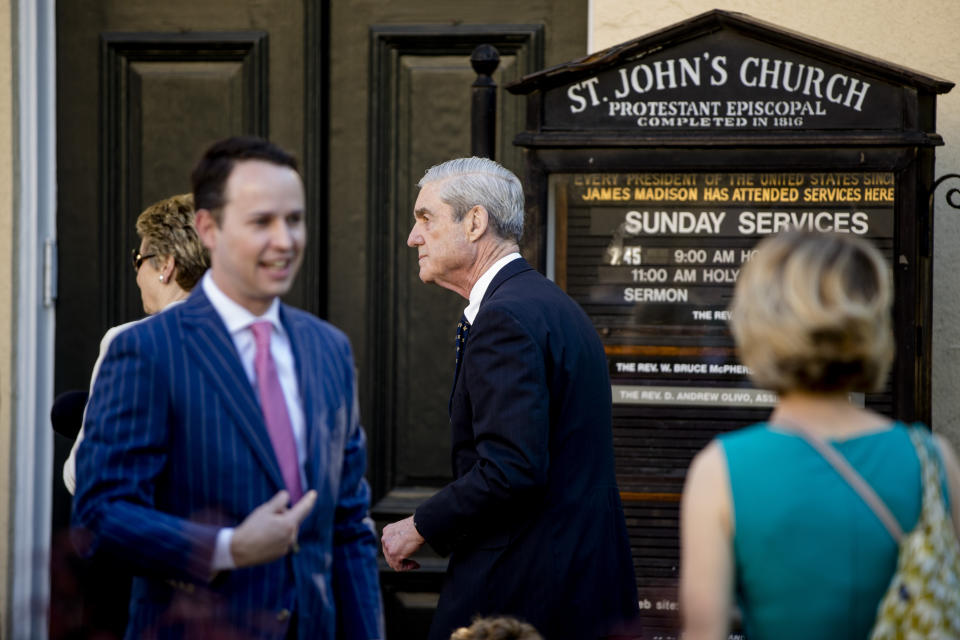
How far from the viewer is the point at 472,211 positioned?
3389 millimetres

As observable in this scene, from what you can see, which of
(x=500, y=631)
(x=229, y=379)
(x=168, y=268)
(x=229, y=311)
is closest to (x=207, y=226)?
(x=229, y=311)

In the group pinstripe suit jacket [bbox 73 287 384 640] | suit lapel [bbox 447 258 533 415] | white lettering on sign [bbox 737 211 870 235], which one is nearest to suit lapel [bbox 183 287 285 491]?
pinstripe suit jacket [bbox 73 287 384 640]

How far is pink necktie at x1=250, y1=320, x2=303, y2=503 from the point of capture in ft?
7.48

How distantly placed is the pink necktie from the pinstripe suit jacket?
0.09 ft

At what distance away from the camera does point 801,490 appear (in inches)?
75.1

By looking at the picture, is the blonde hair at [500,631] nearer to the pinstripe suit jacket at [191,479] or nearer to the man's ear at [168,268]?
the pinstripe suit jacket at [191,479]

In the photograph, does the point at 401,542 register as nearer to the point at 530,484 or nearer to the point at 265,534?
the point at 530,484

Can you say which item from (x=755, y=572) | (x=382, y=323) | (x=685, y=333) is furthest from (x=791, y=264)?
(x=382, y=323)

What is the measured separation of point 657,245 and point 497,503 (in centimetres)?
130

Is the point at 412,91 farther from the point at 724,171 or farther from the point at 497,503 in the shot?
the point at 497,503

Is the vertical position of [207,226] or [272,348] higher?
[207,226]

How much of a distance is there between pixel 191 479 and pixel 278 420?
182 millimetres

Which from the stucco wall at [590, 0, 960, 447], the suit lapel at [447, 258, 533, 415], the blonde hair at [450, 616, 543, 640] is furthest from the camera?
the stucco wall at [590, 0, 960, 447]

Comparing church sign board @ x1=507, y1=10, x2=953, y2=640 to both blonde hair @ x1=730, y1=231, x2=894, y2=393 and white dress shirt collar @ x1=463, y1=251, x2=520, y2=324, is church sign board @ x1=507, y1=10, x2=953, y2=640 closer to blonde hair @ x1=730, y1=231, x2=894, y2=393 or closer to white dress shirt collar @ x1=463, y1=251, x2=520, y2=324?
white dress shirt collar @ x1=463, y1=251, x2=520, y2=324
